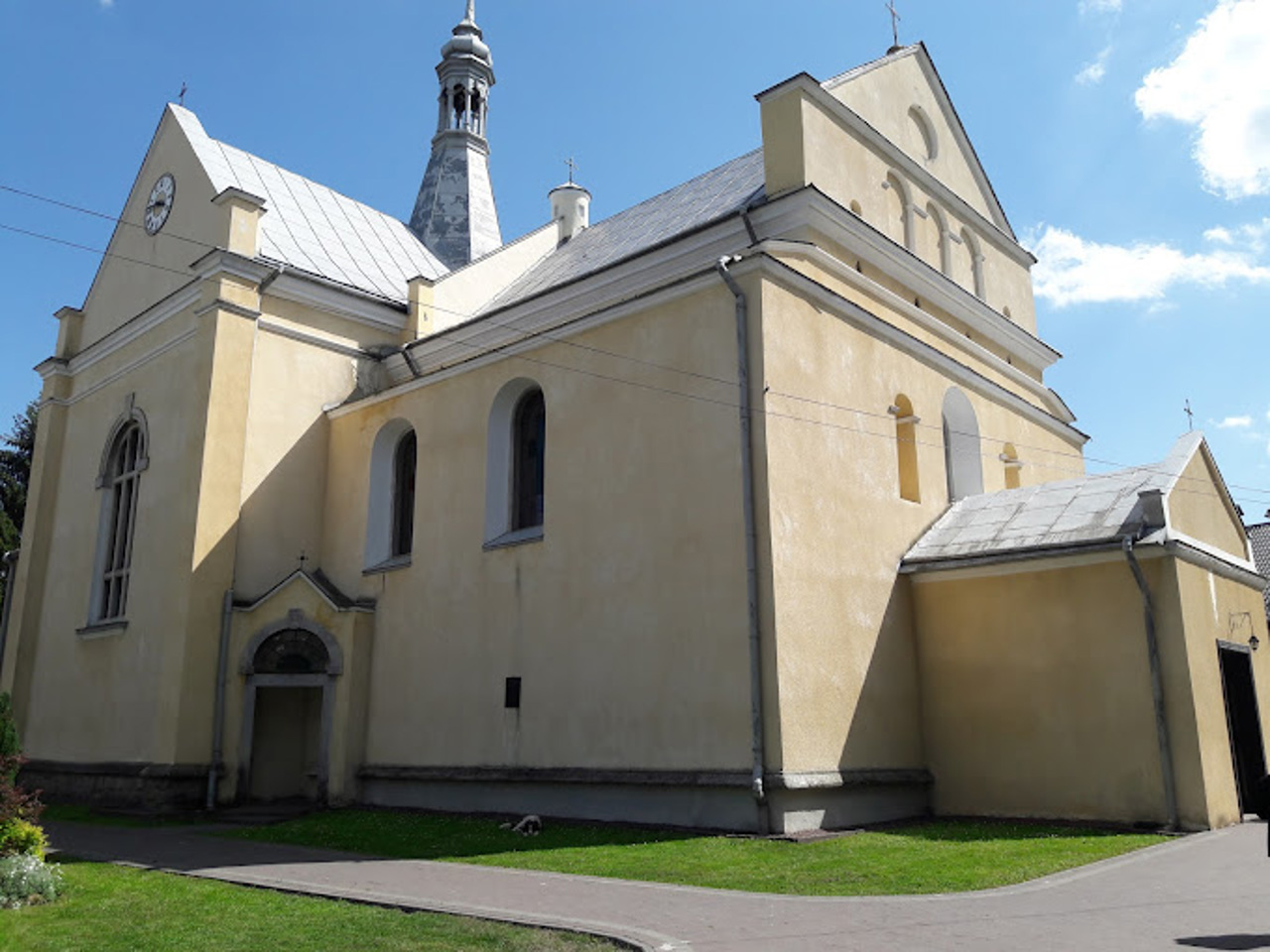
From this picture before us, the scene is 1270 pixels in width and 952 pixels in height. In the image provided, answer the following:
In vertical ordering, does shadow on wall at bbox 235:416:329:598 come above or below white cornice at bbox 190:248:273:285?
below

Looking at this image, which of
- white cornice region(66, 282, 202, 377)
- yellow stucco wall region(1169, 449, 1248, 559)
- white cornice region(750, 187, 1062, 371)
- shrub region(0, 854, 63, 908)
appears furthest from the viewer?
white cornice region(66, 282, 202, 377)

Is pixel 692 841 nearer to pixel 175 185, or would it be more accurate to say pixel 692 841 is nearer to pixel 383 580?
pixel 383 580

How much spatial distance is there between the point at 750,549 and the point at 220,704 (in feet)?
31.9

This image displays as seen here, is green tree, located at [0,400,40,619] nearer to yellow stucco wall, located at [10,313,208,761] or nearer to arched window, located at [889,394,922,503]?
yellow stucco wall, located at [10,313,208,761]

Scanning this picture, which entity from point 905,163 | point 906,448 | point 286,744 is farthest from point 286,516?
point 905,163

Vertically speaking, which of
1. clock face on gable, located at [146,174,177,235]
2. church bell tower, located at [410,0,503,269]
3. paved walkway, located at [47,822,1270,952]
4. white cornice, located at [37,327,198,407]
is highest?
church bell tower, located at [410,0,503,269]

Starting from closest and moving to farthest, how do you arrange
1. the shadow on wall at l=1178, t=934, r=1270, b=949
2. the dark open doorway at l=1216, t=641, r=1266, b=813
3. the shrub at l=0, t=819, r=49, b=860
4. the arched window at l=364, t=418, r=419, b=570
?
the shadow on wall at l=1178, t=934, r=1270, b=949
the shrub at l=0, t=819, r=49, b=860
the dark open doorway at l=1216, t=641, r=1266, b=813
the arched window at l=364, t=418, r=419, b=570

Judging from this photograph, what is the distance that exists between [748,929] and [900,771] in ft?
24.0

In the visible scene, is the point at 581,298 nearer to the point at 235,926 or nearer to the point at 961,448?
the point at 961,448

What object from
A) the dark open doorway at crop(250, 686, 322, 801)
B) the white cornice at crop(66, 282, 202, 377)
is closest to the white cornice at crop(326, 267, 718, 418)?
the white cornice at crop(66, 282, 202, 377)

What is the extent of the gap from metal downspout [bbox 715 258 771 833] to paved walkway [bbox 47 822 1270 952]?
2.97 metres

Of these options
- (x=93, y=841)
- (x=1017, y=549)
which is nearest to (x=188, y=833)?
(x=93, y=841)

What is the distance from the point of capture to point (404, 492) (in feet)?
63.7

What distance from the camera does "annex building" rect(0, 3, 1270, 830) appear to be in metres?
13.1
